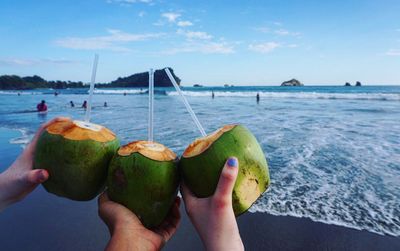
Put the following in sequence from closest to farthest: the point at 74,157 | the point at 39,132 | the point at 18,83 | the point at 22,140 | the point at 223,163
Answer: the point at 223,163
the point at 74,157
the point at 39,132
the point at 22,140
the point at 18,83

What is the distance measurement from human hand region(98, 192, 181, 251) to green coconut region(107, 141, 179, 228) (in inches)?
1.2

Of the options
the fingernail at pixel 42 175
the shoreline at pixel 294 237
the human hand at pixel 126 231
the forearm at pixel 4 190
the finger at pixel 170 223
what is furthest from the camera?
the shoreline at pixel 294 237

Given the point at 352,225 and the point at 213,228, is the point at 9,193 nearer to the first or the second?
the point at 213,228

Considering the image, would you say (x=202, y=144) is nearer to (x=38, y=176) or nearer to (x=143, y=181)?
(x=143, y=181)

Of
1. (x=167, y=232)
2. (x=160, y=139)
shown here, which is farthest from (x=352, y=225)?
(x=160, y=139)

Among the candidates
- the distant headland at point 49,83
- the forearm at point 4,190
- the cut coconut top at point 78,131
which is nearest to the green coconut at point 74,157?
the cut coconut top at point 78,131

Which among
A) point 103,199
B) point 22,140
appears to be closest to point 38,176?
point 103,199

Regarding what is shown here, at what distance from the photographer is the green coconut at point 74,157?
56.4 inches

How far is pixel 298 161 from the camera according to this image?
6.79m

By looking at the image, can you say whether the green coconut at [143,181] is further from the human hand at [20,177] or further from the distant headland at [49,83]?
the distant headland at [49,83]

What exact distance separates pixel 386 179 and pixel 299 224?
2545 mm

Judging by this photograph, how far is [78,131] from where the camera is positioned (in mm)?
1499

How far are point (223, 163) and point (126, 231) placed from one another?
490 mm

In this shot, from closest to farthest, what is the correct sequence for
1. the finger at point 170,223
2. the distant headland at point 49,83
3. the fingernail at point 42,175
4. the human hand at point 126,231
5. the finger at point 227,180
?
the finger at point 227,180 < the human hand at point 126,231 < the fingernail at point 42,175 < the finger at point 170,223 < the distant headland at point 49,83
